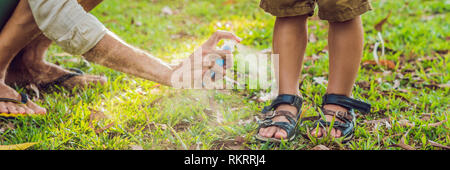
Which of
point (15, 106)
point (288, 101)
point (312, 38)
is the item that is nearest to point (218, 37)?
point (288, 101)

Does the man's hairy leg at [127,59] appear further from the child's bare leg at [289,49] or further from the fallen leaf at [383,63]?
the fallen leaf at [383,63]

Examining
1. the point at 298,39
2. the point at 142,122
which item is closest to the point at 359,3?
the point at 298,39

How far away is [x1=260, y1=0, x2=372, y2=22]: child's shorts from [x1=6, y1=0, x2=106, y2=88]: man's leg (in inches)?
49.4

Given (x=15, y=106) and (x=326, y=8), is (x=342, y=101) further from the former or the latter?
(x=15, y=106)

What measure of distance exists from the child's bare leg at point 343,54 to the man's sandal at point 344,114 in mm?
22

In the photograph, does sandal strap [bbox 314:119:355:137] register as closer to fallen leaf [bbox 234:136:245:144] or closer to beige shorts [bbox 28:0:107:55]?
fallen leaf [bbox 234:136:245:144]

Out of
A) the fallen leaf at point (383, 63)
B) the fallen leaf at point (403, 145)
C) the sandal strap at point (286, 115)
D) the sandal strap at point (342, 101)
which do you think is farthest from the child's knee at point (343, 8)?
the fallen leaf at point (383, 63)

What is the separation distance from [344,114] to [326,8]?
53 centimetres

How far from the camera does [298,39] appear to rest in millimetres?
1950

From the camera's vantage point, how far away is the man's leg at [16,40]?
1.86 meters

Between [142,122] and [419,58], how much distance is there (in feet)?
6.97

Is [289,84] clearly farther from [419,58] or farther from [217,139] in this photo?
[419,58]

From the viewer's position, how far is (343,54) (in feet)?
6.23

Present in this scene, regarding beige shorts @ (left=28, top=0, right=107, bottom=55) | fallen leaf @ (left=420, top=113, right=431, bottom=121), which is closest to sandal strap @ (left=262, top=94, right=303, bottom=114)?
fallen leaf @ (left=420, top=113, right=431, bottom=121)
